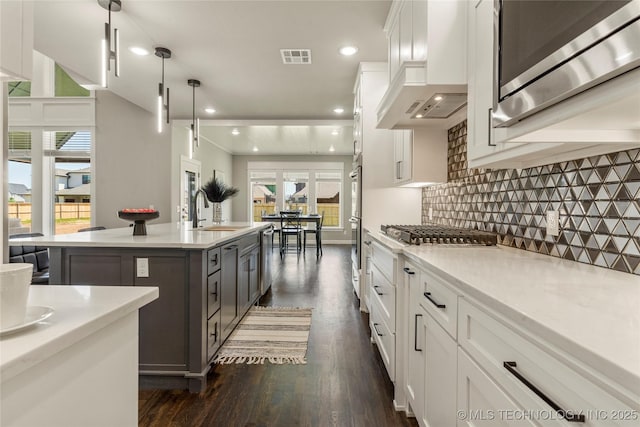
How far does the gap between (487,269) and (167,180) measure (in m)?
5.73

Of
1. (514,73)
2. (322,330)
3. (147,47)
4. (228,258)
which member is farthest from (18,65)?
(147,47)

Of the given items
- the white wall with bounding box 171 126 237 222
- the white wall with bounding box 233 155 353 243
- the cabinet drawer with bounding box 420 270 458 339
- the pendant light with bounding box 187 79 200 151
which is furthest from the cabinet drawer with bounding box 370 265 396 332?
the white wall with bounding box 233 155 353 243

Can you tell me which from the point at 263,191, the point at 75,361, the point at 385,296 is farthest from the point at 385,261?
the point at 263,191

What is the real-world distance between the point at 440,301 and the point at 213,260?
58.8 inches

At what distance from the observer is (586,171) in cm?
131

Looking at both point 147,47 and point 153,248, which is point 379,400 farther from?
point 147,47

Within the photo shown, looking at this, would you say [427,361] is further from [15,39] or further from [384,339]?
[15,39]

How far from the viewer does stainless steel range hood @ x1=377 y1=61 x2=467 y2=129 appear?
1802 millimetres

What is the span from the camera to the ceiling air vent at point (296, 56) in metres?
3.33

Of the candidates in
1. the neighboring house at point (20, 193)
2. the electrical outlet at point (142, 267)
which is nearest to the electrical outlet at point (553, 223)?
the electrical outlet at point (142, 267)

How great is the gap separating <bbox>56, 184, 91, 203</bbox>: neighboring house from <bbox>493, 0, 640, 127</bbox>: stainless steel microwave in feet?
22.3

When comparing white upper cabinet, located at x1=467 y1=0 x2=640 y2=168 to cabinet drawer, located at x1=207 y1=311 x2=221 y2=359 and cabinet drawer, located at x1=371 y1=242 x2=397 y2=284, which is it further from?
cabinet drawer, located at x1=207 y1=311 x2=221 y2=359

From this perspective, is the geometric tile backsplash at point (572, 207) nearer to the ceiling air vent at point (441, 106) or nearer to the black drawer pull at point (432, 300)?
the ceiling air vent at point (441, 106)

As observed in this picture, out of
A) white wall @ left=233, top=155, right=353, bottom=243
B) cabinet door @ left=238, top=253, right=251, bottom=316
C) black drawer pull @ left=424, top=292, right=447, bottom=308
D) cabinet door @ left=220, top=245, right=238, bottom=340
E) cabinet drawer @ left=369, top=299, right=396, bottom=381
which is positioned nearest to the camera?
black drawer pull @ left=424, top=292, right=447, bottom=308
